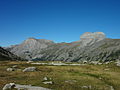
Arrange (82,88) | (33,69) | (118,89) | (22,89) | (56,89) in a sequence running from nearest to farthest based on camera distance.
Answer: (22,89) → (56,89) → (82,88) → (118,89) → (33,69)

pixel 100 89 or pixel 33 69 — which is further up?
pixel 33 69

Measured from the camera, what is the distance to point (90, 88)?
101ft

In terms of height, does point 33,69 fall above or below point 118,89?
above

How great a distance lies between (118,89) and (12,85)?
2188cm

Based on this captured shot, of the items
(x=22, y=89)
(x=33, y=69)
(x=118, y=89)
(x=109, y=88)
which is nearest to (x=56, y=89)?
(x=22, y=89)

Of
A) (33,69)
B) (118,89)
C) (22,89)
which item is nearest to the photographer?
(22,89)

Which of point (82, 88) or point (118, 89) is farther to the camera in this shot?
point (118, 89)

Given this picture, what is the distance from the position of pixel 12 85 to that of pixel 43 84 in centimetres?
636

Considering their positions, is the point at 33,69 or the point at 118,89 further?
the point at 33,69

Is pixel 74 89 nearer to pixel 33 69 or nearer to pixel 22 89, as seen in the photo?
pixel 22 89

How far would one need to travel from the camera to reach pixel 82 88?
3031 cm

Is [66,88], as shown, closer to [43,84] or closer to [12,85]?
[43,84]

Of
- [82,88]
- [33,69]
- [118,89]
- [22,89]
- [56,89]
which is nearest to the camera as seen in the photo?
[22,89]

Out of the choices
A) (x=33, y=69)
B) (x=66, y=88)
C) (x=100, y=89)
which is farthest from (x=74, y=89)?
(x=33, y=69)
